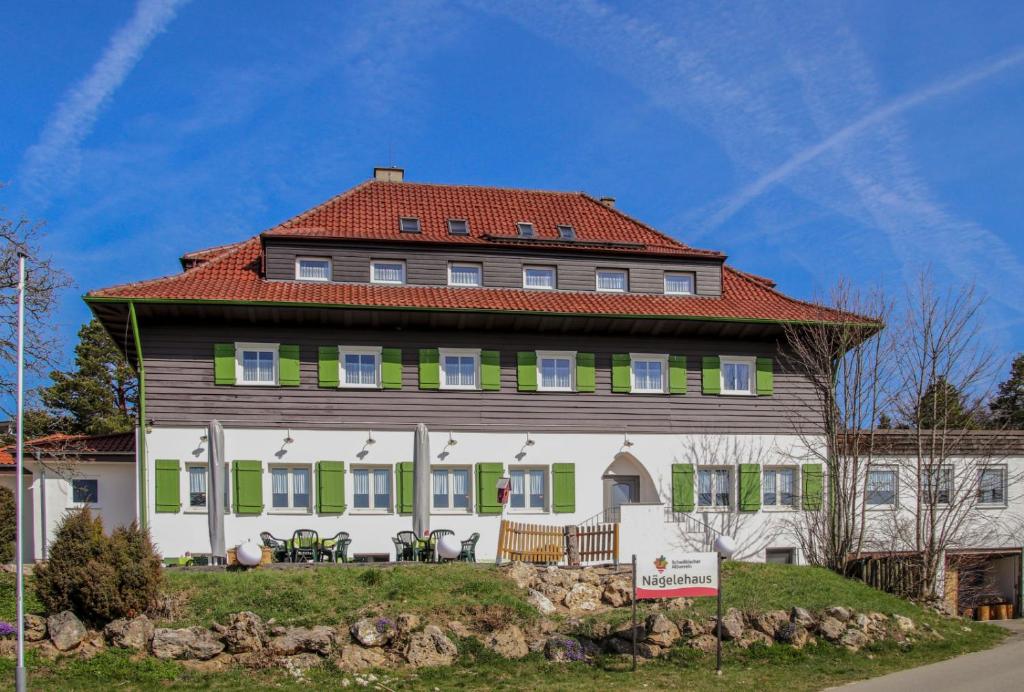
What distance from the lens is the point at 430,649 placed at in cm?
1770

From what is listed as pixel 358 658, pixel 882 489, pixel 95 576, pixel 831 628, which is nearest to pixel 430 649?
pixel 358 658

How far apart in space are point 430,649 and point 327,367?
31.5ft

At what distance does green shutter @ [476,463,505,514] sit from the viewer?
25.7 metres

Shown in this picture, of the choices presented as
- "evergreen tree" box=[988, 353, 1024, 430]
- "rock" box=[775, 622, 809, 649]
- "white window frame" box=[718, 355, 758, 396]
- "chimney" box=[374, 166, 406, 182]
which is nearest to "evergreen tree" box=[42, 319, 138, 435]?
"chimney" box=[374, 166, 406, 182]

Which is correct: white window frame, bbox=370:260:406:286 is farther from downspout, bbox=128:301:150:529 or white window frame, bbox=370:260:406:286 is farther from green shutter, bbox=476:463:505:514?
downspout, bbox=128:301:150:529

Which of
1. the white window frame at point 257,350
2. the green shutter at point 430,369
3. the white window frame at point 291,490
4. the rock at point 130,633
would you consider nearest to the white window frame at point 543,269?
the green shutter at point 430,369

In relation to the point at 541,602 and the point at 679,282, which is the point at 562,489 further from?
the point at 679,282

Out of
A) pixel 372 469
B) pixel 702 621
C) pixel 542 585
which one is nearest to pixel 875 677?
pixel 702 621

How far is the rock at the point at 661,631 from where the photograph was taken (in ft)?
60.6

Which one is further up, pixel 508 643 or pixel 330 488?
pixel 330 488

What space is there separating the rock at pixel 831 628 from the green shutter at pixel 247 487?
42.5 ft

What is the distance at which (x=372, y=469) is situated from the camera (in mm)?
25547

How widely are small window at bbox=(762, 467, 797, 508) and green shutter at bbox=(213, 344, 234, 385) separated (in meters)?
13.9

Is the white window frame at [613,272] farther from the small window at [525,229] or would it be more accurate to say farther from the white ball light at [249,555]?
the white ball light at [249,555]
